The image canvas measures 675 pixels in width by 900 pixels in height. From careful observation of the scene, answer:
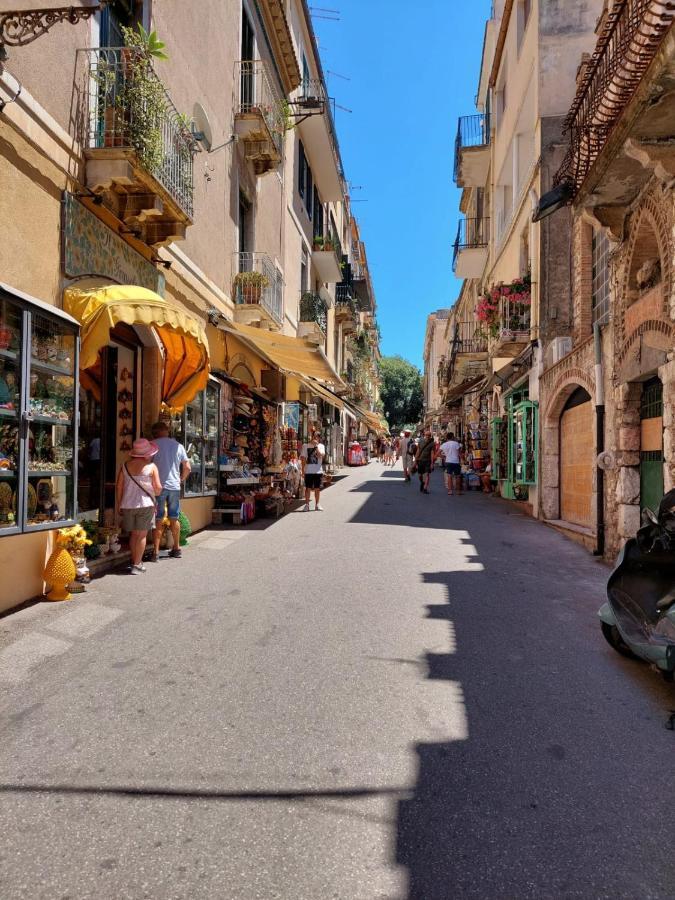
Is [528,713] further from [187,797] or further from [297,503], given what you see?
[297,503]

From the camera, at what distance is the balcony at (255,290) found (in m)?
12.5

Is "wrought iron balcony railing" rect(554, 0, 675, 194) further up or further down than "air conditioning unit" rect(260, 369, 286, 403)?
further up

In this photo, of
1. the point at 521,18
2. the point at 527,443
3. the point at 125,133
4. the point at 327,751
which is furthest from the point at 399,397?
the point at 327,751

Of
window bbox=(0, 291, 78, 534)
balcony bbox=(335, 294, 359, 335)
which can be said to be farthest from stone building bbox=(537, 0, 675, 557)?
balcony bbox=(335, 294, 359, 335)

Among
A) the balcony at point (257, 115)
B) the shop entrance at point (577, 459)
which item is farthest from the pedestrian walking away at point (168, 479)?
the balcony at point (257, 115)

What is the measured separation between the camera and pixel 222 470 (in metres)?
11.0

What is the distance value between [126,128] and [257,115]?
6077mm

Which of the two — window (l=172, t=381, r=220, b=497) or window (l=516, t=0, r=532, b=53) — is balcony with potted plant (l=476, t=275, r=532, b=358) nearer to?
window (l=516, t=0, r=532, b=53)

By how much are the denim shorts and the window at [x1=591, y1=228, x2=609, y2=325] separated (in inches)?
286

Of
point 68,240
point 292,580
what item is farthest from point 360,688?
point 68,240

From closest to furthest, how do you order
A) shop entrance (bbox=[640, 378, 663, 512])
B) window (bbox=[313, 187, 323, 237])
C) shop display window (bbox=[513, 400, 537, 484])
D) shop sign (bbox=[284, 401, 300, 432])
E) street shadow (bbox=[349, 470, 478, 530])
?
shop entrance (bbox=[640, 378, 663, 512])
street shadow (bbox=[349, 470, 478, 530])
shop display window (bbox=[513, 400, 537, 484])
shop sign (bbox=[284, 401, 300, 432])
window (bbox=[313, 187, 323, 237])

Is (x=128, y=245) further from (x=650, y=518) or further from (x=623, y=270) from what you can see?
(x=650, y=518)

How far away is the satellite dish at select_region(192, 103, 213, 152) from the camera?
389 inches

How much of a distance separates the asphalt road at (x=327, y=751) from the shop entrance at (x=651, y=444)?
2280mm
